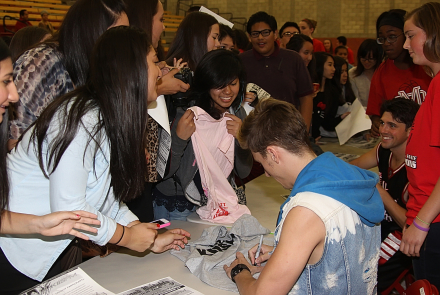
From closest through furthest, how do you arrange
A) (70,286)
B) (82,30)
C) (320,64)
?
(70,286) < (82,30) < (320,64)

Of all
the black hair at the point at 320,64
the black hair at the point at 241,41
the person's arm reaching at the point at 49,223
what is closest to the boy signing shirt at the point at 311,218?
the person's arm reaching at the point at 49,223

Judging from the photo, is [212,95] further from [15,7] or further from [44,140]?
[15,7]

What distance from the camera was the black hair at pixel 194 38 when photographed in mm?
2326

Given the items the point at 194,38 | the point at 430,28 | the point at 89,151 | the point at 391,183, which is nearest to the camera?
the point at 89,151

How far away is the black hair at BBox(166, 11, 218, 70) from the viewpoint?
233cm

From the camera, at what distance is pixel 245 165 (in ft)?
7.21

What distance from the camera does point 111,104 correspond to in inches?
45.1

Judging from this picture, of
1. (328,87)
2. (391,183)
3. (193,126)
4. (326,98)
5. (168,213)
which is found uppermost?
(193,126)

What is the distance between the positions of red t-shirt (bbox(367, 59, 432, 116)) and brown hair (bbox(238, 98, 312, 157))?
1666mm

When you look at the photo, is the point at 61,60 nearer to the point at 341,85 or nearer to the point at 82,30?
the point at 82,30

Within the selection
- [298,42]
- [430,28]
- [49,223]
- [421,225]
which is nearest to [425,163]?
[421,225]

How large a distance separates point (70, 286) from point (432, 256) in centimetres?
130

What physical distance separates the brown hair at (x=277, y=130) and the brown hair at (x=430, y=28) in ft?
2.37

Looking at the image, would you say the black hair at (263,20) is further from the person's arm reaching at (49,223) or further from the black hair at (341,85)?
the person's arm reaching at (49,223)
